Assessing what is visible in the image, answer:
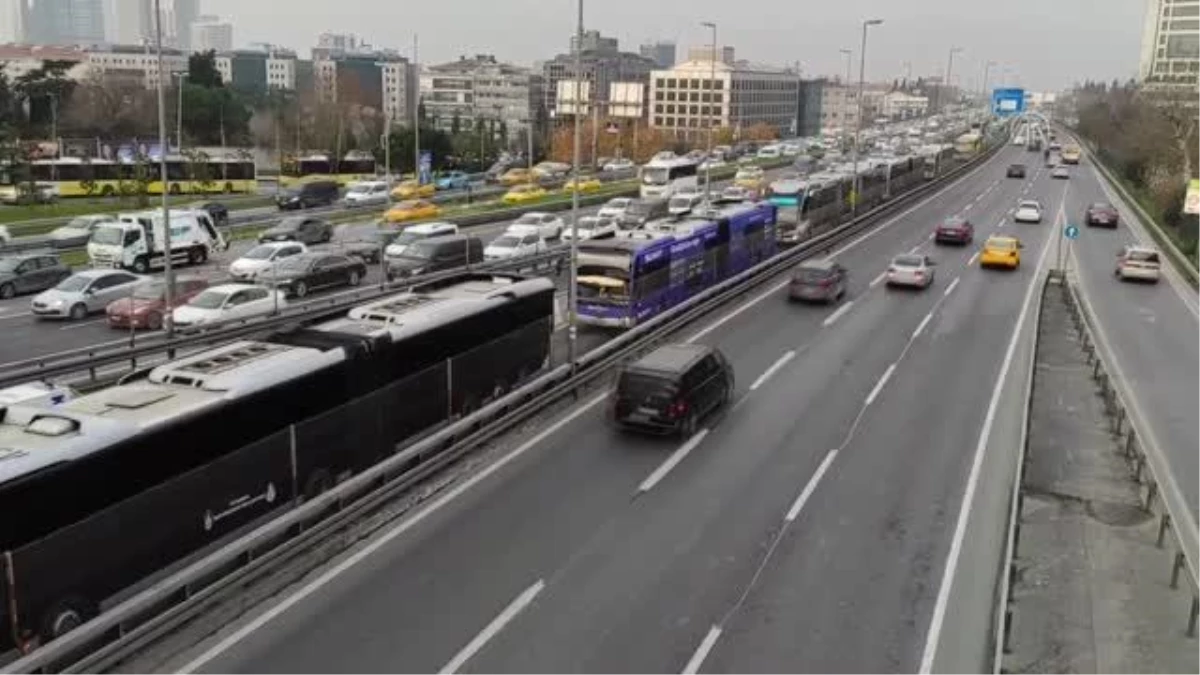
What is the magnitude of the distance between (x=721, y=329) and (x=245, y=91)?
473ft

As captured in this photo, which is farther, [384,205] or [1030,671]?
[384,205]

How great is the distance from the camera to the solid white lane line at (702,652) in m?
12.4

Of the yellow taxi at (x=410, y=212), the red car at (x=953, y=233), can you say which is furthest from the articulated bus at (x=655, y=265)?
the yellow taxi at (x=410, y=212)

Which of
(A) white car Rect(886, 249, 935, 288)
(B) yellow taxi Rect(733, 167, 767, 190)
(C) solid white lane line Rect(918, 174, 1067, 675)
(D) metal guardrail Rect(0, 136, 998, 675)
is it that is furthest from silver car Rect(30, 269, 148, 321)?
(B) yellow taxi Rect(733, 167, 767, 190)

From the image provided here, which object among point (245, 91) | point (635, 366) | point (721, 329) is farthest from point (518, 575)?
point (245, 91)

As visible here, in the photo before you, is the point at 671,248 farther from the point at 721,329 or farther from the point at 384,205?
the point at 384,205

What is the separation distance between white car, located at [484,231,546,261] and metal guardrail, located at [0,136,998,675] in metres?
16.6

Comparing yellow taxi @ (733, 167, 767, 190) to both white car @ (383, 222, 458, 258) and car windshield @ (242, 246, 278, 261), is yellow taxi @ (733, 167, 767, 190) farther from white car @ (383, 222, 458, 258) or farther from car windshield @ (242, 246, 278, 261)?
car windshield @ (242, 246, 278, 261)

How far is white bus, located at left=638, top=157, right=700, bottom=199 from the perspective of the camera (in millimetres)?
77250

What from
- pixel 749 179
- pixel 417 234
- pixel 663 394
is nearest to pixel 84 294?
pixel 417 234

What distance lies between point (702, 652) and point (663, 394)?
820cm

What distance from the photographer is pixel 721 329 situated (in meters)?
31.7

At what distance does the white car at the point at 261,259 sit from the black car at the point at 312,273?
648 millimetres

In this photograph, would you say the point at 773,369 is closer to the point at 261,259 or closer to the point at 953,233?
the point at 261,259
